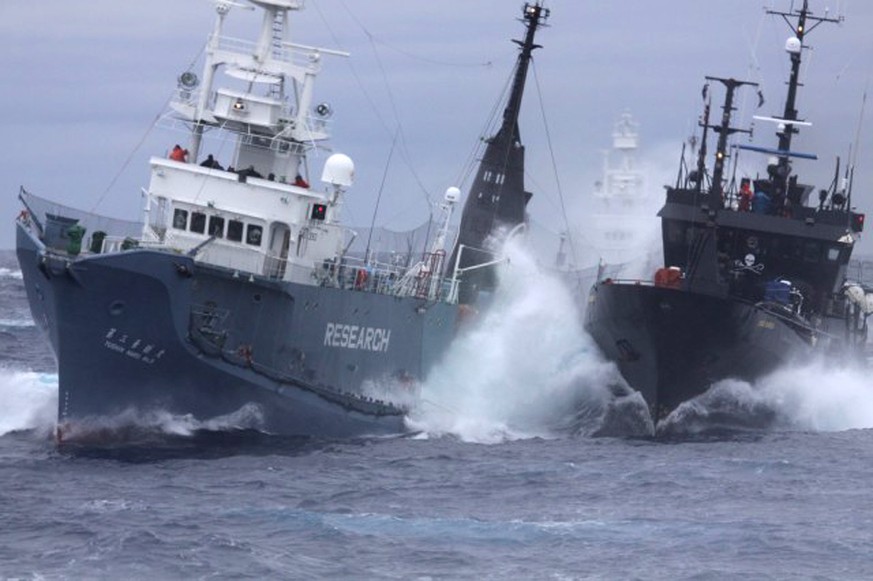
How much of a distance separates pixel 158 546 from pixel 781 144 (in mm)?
37597

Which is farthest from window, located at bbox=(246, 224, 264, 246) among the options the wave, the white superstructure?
the wave

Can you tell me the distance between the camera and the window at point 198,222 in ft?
140

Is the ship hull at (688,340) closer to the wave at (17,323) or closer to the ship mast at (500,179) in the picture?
the ship mast at (500,179)

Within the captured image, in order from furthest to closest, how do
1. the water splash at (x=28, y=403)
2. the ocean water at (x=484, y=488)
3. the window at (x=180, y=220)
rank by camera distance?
the window at (x=180, y=220), the water splash at (x=28, y=403), the ocean water at (x=484, y=488)

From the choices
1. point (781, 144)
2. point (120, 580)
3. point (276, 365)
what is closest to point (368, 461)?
point (276, 365)

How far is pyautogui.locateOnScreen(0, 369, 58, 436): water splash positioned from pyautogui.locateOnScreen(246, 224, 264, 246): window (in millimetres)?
5954

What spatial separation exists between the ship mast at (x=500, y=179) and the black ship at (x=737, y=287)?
166 inches

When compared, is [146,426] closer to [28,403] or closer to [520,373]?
[28,403]

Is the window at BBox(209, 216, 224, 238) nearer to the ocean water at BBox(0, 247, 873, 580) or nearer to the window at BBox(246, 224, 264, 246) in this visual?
the window at BBox(246, 224, 264, 246)

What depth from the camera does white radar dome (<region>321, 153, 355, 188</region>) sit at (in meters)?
44.7

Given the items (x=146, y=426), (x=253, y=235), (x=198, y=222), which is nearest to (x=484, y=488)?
(x=146, y=426)

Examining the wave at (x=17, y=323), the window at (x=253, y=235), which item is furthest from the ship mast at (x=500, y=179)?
the wave at (x=17, y=323)

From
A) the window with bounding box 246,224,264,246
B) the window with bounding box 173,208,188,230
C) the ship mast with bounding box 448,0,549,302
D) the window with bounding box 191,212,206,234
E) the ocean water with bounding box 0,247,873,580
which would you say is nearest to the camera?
the ocean water with bounding box 0,247,873,580

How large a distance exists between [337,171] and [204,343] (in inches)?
296
